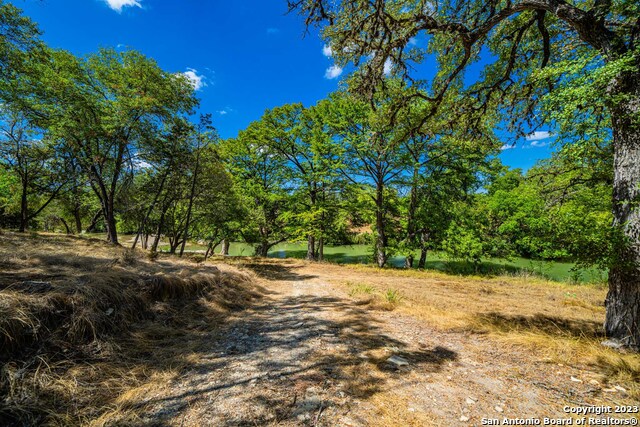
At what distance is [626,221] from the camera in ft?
10.5

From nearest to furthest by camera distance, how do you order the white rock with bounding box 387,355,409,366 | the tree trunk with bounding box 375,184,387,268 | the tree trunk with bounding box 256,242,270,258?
the white rock with bounding box 387,355,409,366, the tree trunk with bounding box 375,184,387,268, the tree trunk with bounding box 256,242,270,258

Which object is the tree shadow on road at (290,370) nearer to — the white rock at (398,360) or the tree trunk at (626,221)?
the white rock at (398,360)

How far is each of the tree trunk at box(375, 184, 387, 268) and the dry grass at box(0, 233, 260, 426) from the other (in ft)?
35.7


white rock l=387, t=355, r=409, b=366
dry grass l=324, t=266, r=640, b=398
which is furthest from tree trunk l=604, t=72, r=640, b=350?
white rock l=387, t=355, r=409, b=366

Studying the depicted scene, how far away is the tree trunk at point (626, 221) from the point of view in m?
3.16

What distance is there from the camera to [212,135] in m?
10.5

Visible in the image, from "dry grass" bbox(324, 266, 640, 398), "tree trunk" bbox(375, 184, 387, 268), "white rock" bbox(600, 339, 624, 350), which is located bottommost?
"dry grass" bbox(324, 266, 640, 398)

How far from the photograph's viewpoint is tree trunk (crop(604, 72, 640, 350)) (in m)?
3.16

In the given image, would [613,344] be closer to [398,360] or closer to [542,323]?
[542,323]

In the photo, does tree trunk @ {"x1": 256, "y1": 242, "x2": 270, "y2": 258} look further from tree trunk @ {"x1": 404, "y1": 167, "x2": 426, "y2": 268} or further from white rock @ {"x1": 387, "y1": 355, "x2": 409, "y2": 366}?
white rock @ {"x1": 387, "y1": 355, "x2": 409, "y2": 366}

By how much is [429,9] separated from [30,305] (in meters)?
7.92

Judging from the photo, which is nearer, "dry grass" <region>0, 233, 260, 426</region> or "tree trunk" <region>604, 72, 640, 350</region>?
"dry grass" <region>0, 233, 260, 426</region>

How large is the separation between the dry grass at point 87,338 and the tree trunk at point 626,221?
570 cm

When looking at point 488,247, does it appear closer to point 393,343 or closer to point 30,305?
point 393,343
